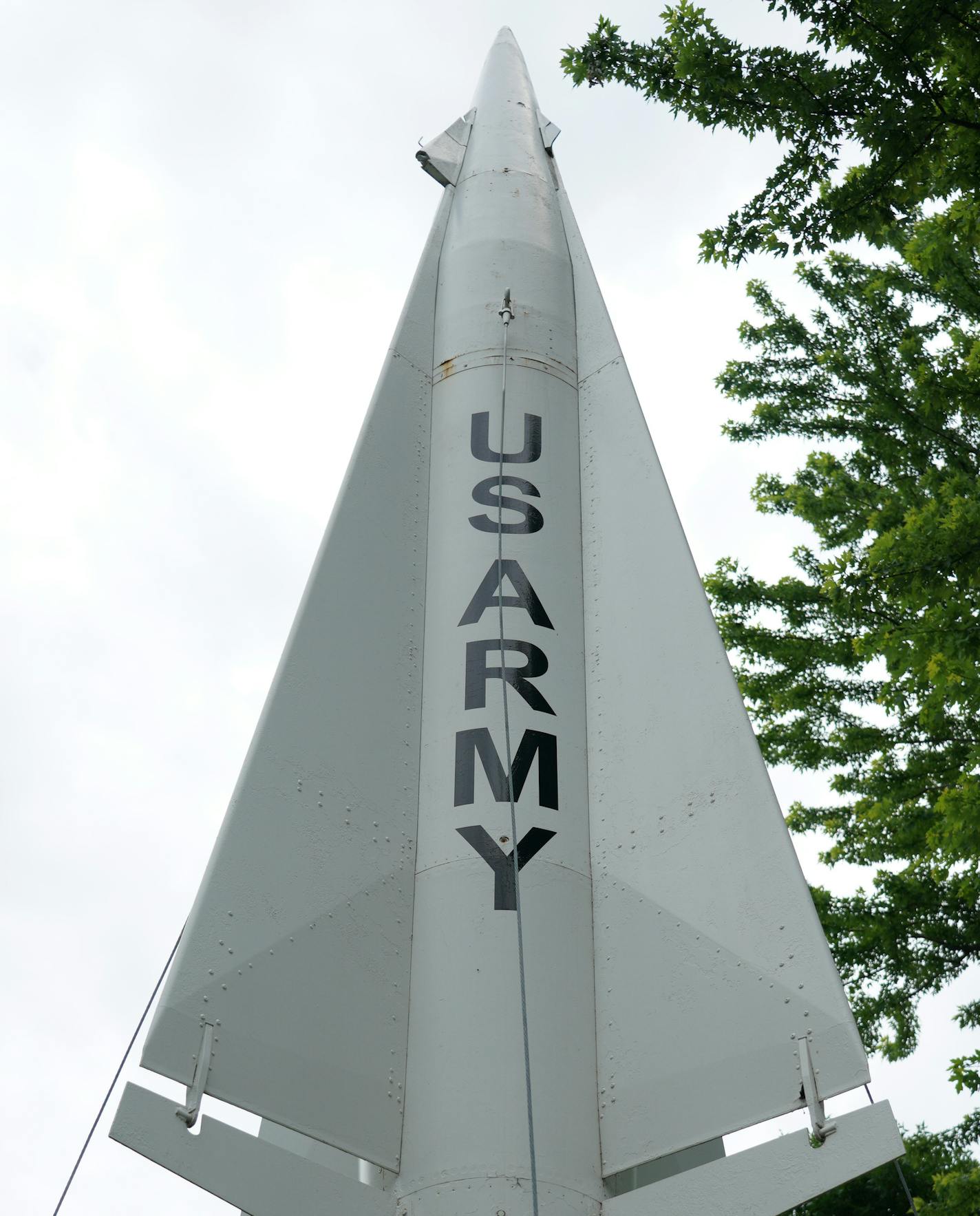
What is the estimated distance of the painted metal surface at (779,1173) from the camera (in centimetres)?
444

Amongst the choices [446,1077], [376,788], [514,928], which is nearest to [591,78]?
[376,788]

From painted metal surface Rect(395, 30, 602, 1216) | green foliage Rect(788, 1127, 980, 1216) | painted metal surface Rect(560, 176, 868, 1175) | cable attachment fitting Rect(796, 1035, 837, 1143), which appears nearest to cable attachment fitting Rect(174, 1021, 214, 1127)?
painted metal surface Rect(395, 30, 602, 1216)

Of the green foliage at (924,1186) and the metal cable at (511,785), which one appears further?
the green foliage at (924,1186)

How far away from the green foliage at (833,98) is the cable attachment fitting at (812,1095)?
4.05 meters

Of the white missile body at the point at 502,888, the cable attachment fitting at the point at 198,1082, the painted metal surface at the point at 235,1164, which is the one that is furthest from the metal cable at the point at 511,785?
the cable attachment fitting at the point at 198,1082

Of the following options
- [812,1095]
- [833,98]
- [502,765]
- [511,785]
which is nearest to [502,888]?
[511,785]

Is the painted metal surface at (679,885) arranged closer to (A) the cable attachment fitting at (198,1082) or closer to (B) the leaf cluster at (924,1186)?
(B) the leaf cluster at (924,1186)

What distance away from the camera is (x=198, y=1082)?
4.57m

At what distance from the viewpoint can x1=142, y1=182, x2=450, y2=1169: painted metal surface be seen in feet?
15.9

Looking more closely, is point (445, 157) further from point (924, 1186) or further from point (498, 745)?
point (924, 1186)

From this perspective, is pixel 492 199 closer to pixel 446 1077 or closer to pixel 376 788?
pixel 376 788

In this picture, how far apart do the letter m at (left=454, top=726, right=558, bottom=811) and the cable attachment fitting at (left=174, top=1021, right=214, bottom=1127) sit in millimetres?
1593

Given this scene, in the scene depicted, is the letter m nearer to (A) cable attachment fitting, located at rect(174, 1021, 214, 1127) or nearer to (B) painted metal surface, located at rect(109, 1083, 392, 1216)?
(A) cable attachment fitting, located at rect(174, 1021, 214, 1127)

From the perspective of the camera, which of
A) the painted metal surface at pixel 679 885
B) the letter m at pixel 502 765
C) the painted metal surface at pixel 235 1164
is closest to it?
the painted metal surface at pixel 235 1164
